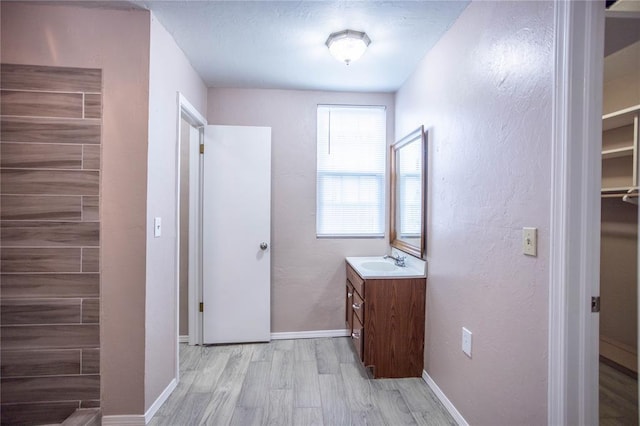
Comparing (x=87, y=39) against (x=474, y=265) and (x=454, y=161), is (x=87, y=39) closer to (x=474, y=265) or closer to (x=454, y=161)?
(x=454, y=161)

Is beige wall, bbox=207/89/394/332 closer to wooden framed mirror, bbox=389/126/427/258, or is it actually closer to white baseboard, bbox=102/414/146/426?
wooden framed mirror, bbox=389/126/427/258

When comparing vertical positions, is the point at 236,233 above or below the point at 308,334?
above

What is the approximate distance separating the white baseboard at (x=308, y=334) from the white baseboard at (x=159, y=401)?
1.01 metres

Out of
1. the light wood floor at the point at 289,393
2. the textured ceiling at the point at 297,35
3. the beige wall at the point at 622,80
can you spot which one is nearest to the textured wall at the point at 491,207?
the textured ceiling at the point at 297,35

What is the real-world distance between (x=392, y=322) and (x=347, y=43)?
1991 mm

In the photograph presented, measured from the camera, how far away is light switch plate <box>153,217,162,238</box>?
1821 mm

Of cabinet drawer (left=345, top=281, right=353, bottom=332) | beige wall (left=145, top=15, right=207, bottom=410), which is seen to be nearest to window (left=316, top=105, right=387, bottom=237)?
cabinet drawer (left=345, top=281, right=353, bottom=332)

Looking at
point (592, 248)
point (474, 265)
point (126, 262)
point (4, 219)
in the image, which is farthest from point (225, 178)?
point (592, 248)

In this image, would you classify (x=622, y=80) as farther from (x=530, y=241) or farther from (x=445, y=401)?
(x=445, y=401)

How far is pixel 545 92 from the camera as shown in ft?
3.85

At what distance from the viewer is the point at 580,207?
1074mm

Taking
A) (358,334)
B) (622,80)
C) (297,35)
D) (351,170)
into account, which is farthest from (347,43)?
(622,80)

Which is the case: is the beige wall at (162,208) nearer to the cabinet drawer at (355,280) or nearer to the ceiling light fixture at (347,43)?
the ceiling light fixture at (347,43)

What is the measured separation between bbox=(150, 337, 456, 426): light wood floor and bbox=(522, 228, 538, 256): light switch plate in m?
1.23
